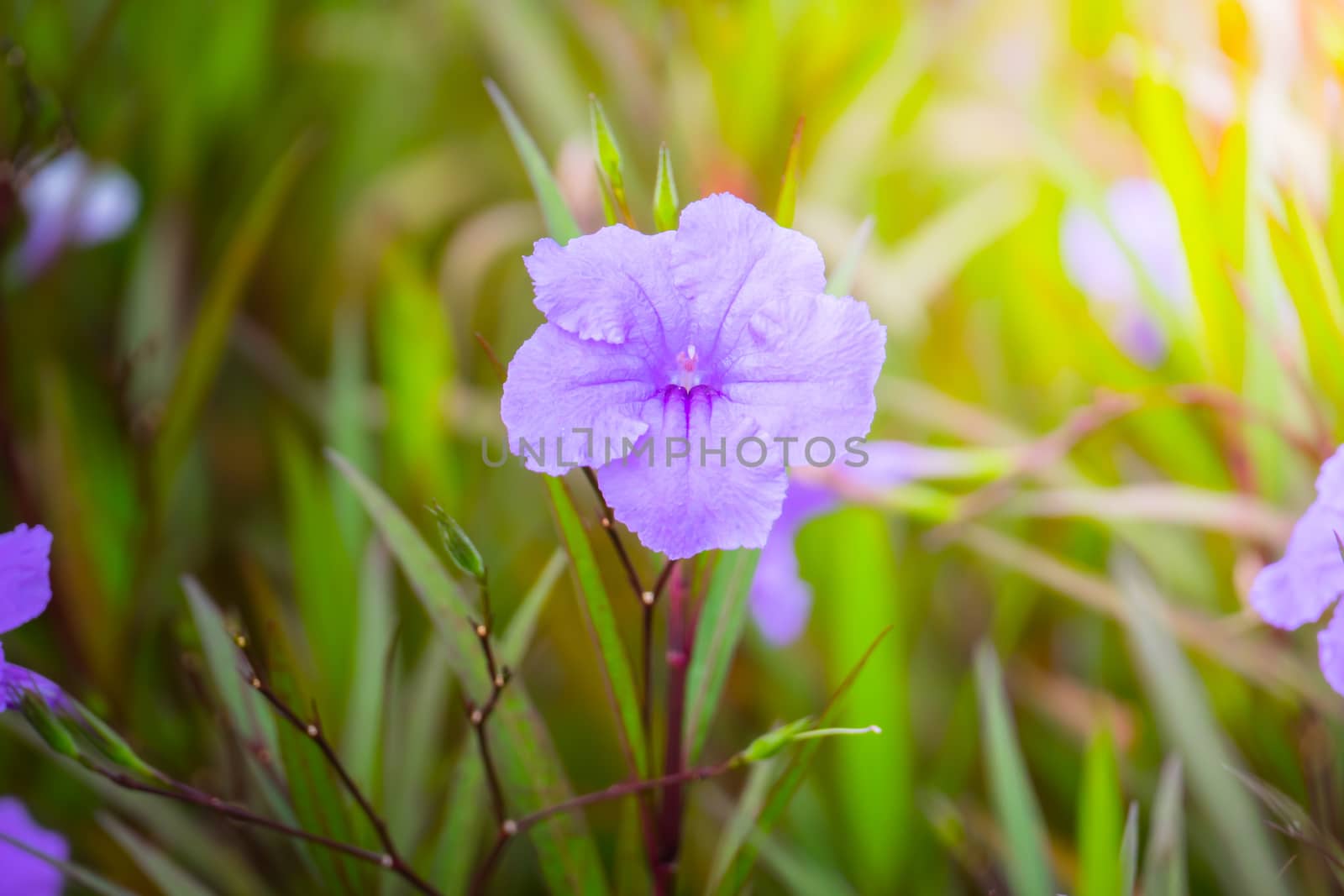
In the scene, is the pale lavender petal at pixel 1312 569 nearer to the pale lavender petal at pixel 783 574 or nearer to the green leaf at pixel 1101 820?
the green leaf at pixel 1101 820

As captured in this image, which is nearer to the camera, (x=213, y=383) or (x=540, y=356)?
(x=540, y=356)

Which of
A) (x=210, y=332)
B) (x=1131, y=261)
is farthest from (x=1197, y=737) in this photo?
(x=210, y=332)

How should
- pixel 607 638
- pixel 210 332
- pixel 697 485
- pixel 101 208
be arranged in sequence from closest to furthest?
pixel 697 485, pixel 607 638, pixel 210 332, pixel 101 208

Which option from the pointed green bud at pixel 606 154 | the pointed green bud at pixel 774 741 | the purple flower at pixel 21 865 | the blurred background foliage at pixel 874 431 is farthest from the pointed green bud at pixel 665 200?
the purple flower at pixel 21 865

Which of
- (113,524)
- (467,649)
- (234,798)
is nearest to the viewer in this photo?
(467,649)

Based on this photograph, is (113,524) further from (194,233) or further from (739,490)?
(739,490)

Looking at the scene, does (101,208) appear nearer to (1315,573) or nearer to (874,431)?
(874,431)

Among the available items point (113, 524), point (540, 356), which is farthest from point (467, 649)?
point (113, 524)
